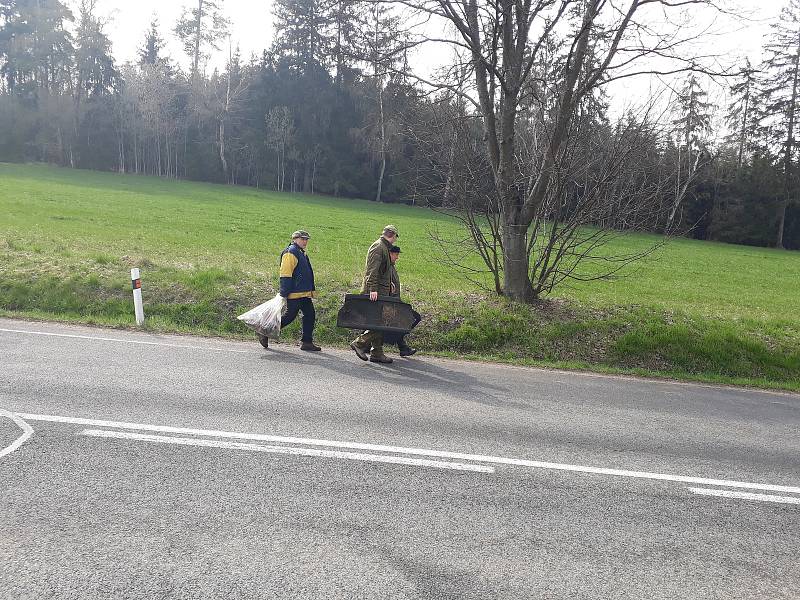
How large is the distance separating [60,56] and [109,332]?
74.1 meters

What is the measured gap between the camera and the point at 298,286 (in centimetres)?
983

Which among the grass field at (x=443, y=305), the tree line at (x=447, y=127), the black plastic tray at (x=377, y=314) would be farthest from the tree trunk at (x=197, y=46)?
the black plastic tray at (x=377, y=314)

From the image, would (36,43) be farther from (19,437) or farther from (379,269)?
(19,437)

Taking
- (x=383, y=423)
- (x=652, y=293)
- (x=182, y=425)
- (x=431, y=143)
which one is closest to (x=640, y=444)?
(x=383, y=423)

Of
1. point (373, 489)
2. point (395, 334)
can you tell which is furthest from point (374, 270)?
point (373, 489)

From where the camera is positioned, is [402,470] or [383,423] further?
→ [383,423]

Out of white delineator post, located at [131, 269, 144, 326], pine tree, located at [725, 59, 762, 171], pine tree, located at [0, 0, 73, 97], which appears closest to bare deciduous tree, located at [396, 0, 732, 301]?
white delineator post, located at [131, 269, 144, 326]

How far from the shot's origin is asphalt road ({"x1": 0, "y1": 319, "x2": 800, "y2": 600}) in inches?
144

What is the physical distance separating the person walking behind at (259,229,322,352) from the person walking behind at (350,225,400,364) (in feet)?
3.07

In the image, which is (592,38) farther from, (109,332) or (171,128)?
(171,128)

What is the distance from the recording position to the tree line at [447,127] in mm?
11797

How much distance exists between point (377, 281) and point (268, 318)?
1874mm

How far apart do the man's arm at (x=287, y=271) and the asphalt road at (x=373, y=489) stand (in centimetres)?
189

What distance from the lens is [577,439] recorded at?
6270 millimetres
